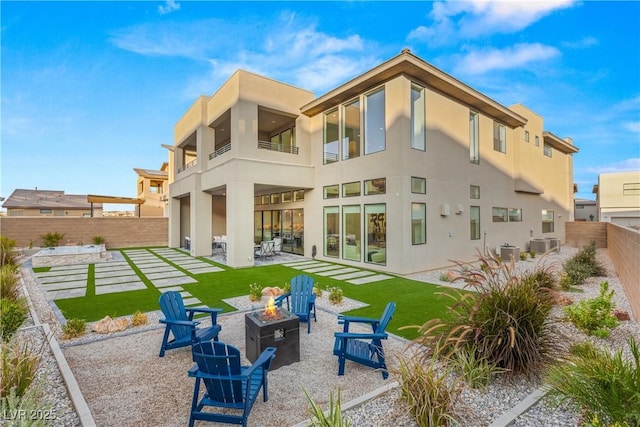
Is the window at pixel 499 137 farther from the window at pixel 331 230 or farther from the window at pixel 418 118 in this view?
the window at pixel 331 230

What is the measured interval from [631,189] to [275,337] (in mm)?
42687

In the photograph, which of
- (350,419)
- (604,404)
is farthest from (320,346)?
(604,404)

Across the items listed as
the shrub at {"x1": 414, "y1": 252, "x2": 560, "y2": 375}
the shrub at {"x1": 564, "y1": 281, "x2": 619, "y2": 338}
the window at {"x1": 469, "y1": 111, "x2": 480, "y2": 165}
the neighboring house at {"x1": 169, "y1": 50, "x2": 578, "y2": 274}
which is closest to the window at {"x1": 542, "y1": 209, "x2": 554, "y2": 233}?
the neighboring house at {"x1": 169, "y1": 50, "x2": 578, "y2": 274}

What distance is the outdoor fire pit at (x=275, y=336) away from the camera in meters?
3.78

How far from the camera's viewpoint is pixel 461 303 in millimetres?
3615

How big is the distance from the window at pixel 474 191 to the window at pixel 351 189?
5.21 metres

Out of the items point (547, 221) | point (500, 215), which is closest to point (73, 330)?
point (500, 215)

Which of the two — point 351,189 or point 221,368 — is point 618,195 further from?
point 221,368

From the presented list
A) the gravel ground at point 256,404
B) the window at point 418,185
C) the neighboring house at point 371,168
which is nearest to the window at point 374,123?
the neighboring house at point 371,168

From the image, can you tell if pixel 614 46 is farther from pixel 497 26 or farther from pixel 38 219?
pixel 38 219

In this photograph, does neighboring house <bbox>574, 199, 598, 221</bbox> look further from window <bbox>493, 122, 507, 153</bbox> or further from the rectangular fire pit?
the rectangular fire pit

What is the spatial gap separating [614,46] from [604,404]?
14.5 m

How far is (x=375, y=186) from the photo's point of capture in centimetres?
1065

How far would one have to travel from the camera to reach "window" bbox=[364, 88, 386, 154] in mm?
10578
